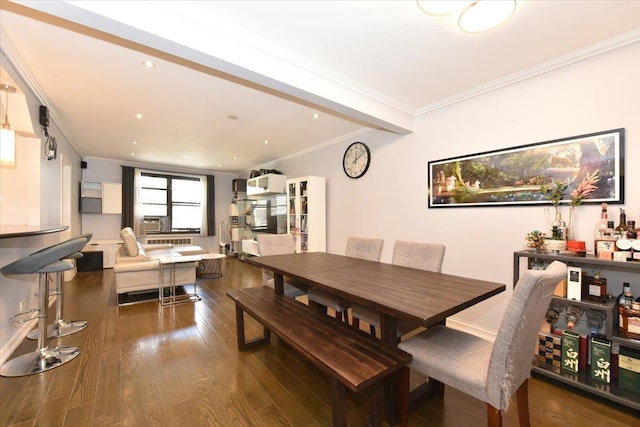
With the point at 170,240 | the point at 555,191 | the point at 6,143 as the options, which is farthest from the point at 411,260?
the point at 170,240

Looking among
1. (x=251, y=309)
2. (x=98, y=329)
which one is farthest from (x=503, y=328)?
(x=98, y=329)

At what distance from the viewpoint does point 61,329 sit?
2.74 meters

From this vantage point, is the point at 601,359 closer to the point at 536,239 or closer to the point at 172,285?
the point at 536,239

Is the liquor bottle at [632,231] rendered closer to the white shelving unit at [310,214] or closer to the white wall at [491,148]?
the white wall at [491,148]

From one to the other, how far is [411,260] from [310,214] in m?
2.43

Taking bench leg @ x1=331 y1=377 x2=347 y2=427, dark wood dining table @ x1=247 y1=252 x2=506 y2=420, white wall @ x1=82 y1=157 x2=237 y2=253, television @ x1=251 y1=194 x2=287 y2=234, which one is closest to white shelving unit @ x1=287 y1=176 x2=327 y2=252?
television @ x1=251 y1=194 x2=287 y2=234

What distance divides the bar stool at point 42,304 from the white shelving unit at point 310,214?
2.99 meters

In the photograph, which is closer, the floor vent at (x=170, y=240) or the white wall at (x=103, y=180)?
the white wall at (x=103, y=180)

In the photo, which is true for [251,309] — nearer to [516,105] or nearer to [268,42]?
[268,42]

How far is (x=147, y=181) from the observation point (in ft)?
22.5

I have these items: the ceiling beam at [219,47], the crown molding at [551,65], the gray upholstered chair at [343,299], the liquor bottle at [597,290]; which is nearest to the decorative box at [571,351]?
the liquor bottle at [597,290]

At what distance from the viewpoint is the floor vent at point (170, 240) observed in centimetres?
676

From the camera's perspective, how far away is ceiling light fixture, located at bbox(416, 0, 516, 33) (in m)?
1.45

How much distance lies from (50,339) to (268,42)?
11.3ft
